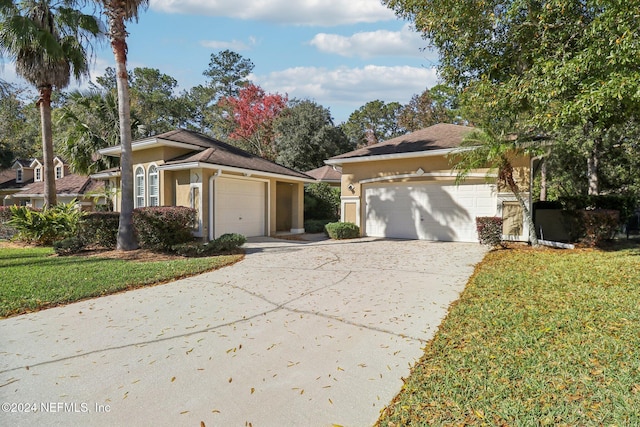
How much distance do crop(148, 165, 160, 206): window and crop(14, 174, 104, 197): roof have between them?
12388 millimetres

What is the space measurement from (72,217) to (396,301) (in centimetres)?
1342

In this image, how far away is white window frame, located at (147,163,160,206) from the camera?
1402cm

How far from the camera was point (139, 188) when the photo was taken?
49.2ft

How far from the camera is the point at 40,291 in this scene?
638 cm

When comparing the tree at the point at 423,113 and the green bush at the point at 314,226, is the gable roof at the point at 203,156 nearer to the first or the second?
the green bush at the point at 314,226

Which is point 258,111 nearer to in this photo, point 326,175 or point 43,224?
point 326,175

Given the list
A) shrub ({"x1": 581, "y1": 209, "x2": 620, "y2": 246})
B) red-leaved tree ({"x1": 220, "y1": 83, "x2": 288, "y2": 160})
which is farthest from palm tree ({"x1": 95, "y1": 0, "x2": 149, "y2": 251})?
red-leaved tree ({"x1": 220, "y1": 83, "x2": 288, "y2": 160})

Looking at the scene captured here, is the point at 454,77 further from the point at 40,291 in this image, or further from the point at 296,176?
the point at 40,291

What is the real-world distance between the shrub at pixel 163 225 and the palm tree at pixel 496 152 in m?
9.00

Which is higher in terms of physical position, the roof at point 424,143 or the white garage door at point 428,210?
the roof at point 424,143

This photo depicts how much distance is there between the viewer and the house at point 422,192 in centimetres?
1256

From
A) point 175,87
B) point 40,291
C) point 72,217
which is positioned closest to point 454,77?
point 40,291

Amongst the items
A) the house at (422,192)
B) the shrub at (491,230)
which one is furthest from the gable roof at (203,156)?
the shrub at (491,230)

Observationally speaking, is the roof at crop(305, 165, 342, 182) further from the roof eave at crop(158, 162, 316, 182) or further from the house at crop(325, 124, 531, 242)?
the roof eave at crop(158, 162, 316, 182)
